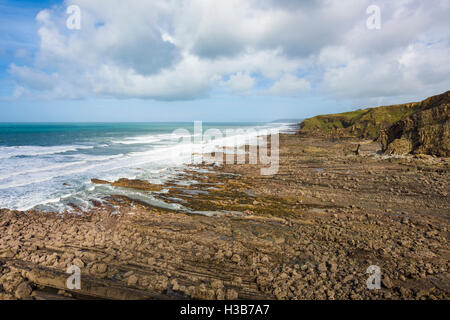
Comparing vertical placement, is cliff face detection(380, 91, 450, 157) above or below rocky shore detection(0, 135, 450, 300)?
above

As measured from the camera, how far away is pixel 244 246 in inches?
302

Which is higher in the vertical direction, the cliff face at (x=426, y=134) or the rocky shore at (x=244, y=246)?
the cliff face at (x=426, y=134)

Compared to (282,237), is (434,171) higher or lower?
higher

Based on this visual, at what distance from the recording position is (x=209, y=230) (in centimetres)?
889

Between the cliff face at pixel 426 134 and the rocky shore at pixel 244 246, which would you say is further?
the cliff face at pixel 426 134

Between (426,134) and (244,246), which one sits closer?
(244,246)

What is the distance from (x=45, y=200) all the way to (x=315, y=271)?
14.2 metres

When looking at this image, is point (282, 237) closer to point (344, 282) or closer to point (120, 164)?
point (344, 282)

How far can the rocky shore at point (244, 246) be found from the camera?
563cm

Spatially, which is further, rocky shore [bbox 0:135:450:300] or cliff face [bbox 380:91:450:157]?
cliff face [bbox 380:91:450:157]

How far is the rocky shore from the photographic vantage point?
18.5 ft

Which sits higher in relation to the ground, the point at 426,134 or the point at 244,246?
the point at 426,134
